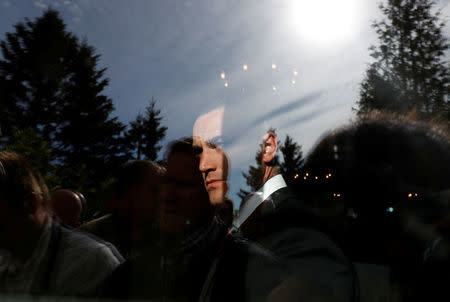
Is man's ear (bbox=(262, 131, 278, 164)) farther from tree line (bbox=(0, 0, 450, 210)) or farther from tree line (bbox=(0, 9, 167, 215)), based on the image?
tree line (bbox=(0, 9, 167, 215))

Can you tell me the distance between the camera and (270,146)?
145 cm

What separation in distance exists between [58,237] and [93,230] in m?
1.18

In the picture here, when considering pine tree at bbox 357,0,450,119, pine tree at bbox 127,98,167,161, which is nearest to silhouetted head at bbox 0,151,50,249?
pine tree at bbox 357,0,450,119

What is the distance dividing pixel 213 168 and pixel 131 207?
49.6 inches

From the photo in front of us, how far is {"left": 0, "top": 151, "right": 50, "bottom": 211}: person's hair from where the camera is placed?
163 centimetres

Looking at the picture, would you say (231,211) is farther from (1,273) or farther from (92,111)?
(92,111)

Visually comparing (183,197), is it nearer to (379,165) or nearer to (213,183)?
(213,183)

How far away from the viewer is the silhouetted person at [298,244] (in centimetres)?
95

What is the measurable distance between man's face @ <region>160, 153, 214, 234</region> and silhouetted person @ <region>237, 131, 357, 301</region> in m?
0.24

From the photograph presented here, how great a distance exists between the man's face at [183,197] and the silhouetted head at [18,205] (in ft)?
2.16

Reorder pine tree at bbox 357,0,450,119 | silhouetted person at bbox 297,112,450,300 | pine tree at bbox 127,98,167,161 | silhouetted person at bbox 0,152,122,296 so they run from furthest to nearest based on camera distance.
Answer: pine tree at bbox 127,98,167,161, pine tree at bbox 357,0,450,119, silhouetted person at bbox 0,152,122,296, silhouetted person at bbox 297,112,450,300

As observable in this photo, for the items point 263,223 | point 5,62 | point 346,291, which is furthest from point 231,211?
point 5,62

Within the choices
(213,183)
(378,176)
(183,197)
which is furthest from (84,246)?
(378,176)

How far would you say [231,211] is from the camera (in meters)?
3.11
